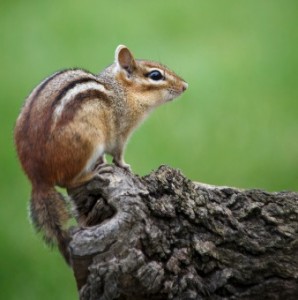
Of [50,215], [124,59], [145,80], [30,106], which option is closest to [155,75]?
[145,80]

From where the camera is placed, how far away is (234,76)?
533 centimetres

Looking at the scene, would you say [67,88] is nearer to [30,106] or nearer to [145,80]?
[30,106]

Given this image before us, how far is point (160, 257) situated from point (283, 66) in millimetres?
3422

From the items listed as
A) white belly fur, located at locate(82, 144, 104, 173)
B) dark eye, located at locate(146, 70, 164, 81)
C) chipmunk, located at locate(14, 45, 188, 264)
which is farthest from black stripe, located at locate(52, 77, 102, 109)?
dark eye, located at locate(146, 70, 164, 81)

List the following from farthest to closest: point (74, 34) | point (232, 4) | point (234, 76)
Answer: point (232, 4) < point (74, 34) < point (234, 76)

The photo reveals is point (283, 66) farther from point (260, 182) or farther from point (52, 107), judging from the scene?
point (52, 107)

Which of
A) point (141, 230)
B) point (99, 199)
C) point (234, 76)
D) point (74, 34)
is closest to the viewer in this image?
point (141, 230)

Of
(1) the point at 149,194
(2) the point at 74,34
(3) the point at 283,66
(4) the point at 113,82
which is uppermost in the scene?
(2) the point at 74,34

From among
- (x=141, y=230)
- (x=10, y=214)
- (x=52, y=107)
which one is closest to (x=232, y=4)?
(x=10, y=214)

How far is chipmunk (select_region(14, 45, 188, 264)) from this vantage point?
7.82ft

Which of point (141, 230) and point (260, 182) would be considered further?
point (260, 182)

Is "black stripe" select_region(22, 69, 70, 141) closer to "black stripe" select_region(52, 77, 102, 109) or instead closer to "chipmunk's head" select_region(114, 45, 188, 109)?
"black stripe" select_region(52, 77, 102, 109)

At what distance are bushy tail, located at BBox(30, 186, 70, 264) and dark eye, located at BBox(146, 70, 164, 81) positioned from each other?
2.85ft

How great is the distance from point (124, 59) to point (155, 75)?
17cm
